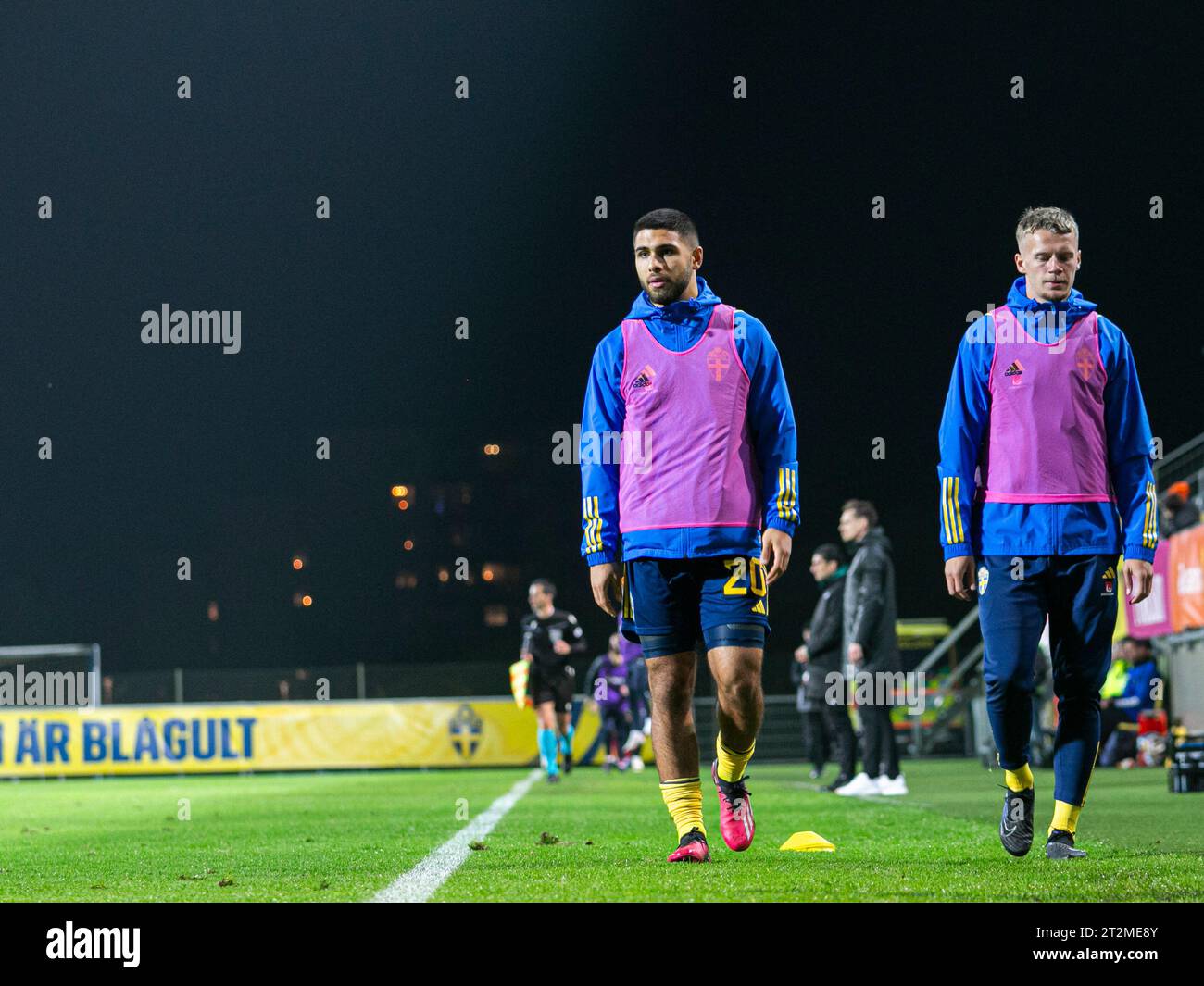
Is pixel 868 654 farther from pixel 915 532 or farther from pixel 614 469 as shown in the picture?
pixel 915 532

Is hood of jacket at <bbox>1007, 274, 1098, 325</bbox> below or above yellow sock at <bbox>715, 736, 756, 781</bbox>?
above

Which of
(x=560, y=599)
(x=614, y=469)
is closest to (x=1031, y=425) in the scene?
(x=614, y=469)

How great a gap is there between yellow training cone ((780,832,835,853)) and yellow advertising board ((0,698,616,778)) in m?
18.6

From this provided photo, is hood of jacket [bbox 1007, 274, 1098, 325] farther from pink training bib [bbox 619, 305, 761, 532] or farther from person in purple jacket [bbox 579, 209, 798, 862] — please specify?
pink training bib [bbox 619, 305, 761, 532]

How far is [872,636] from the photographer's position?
13.1 meters

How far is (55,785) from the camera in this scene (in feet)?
74.5

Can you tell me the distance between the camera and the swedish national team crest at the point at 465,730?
2559cm

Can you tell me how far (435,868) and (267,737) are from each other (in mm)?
20501

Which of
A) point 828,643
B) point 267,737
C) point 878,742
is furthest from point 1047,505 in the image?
point 267,737

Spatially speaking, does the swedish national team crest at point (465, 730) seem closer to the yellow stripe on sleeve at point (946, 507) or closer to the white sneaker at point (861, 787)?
the white sneaker at point (861, 787)

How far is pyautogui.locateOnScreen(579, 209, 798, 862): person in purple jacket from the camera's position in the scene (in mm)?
5875

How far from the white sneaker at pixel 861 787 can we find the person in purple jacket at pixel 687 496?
279 inches

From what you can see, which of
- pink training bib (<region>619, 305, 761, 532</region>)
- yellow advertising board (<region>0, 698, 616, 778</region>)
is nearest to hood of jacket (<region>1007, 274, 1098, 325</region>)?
pink training bib (<region>619, 305, 761, 532</region>)

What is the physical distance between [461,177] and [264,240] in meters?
3.98
